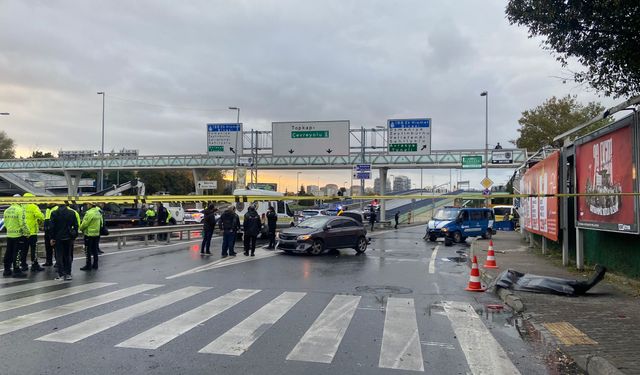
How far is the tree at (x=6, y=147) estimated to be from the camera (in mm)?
104875

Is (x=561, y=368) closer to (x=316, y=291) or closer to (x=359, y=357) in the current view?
(x=359, y=357)

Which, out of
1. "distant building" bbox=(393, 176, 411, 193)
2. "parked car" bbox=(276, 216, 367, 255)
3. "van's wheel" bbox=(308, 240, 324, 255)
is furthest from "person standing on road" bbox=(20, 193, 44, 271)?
"distant building" bbox=(393, 176, 411, 193)

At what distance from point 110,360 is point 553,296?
→ 795 centimetres

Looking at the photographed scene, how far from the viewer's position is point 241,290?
32.7 ft

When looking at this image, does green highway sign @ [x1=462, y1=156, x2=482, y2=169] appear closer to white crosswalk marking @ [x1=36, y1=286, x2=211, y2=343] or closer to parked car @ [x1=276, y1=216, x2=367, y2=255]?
parked car @ [x1=276, y1=216, x2=367, y2=255]

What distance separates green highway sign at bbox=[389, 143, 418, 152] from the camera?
35219mm

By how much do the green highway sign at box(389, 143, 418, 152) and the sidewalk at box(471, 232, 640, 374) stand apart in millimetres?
24918

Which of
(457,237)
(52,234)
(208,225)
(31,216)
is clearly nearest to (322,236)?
(208,225)

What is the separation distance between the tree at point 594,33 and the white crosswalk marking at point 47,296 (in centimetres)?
1016

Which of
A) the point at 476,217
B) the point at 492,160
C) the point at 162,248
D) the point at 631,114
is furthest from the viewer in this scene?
the point at 492,160

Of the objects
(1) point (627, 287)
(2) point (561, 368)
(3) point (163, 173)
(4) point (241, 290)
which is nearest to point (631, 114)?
(1) point (627, 287)

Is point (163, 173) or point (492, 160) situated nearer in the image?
point (492, 160)

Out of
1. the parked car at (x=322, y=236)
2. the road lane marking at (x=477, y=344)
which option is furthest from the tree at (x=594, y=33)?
the parked car at (x=322, y=236)

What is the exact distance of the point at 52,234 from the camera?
1113 cm
